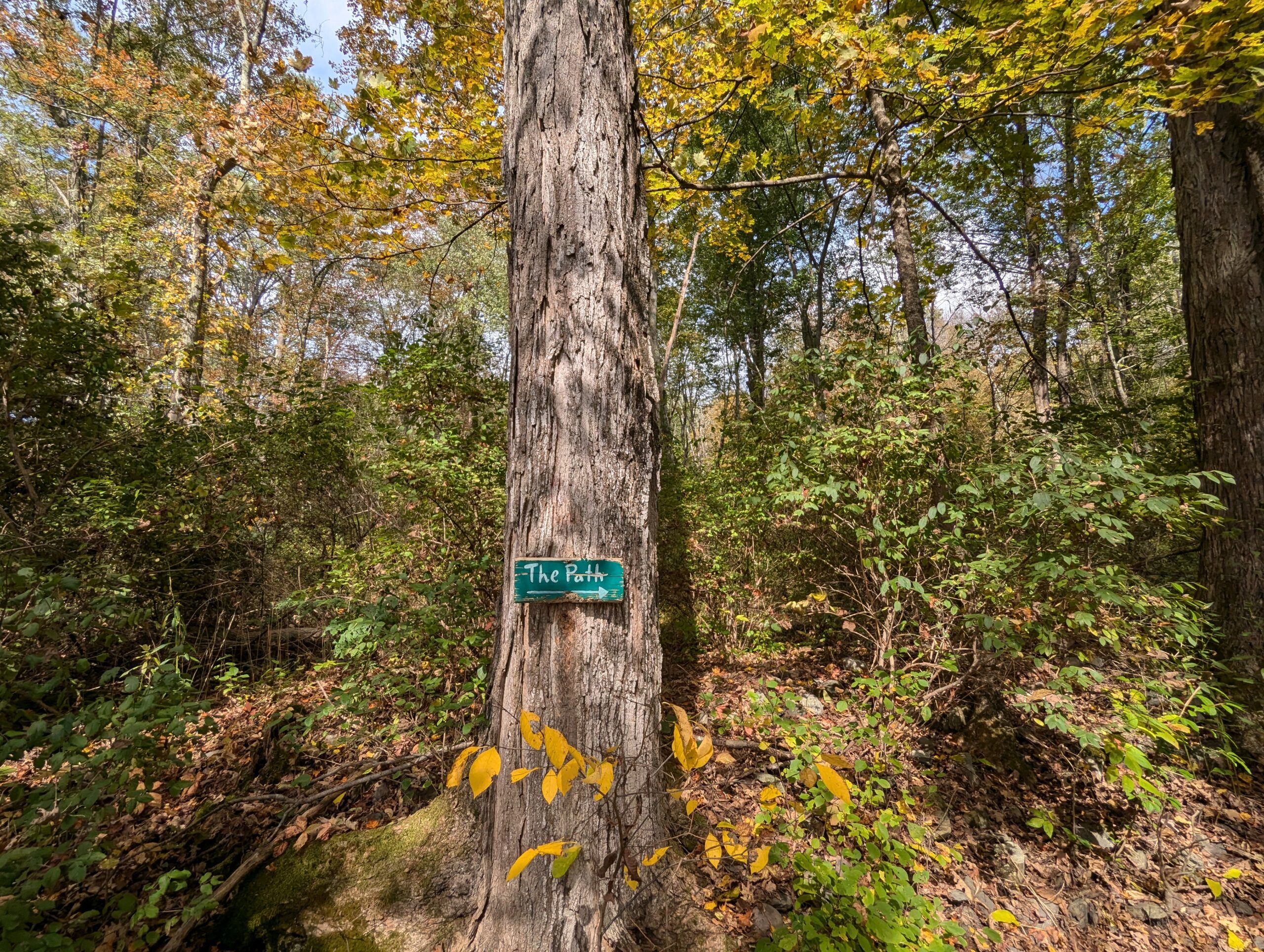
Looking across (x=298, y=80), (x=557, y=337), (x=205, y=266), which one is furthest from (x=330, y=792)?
(x=205, y=266)

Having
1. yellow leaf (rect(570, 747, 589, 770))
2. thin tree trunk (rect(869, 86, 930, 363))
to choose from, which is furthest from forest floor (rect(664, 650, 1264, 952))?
thin tree trunk (rect(869, 86, 930, 363))

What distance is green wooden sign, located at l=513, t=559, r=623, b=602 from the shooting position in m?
1.38

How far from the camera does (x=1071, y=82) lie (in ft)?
10.5

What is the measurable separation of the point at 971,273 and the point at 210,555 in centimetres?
1453

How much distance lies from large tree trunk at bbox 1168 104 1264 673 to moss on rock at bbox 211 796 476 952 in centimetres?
456

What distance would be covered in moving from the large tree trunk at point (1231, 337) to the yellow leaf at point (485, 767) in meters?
4.25

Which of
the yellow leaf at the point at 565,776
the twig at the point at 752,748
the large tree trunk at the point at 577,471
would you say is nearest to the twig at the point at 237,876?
the large tree trunk at the point at 577,471

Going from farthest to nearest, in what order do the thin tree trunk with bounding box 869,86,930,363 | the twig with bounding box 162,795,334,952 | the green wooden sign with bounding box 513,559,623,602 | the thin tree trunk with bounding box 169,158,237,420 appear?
the thin tree trunk with bounding box 169,158,237,420 < the thin tree trunk with bounding box 869,86,930,363 < the twig with bounding box 162,795,334,952 < the green wooden sign with bounding box 513,559,623,602

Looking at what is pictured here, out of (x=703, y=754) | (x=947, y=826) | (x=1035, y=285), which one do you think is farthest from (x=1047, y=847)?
(x=1035, y=285)

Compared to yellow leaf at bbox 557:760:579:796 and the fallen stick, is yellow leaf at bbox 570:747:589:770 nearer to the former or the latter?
yellow leaf at bbox 557:760:579:796

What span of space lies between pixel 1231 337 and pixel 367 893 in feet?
19.2

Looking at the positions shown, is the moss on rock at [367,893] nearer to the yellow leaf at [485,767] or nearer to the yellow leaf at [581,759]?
the yellow leaf at [581,759]

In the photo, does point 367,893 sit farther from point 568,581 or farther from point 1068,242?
point 1068,242

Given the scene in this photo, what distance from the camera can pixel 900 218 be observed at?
13.1 feet
